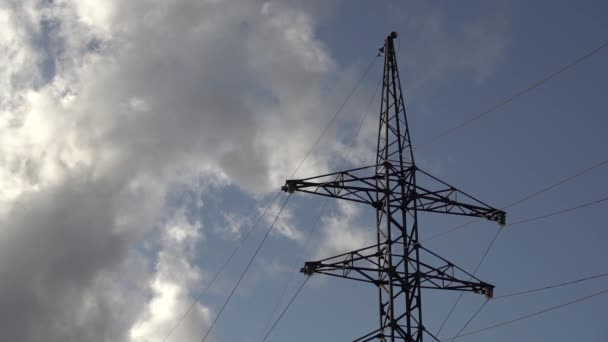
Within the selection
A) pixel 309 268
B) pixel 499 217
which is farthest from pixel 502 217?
pixel 309 268

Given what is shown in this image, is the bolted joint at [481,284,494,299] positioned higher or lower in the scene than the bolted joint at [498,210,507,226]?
lower

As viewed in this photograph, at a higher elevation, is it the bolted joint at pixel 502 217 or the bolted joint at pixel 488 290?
the bolted joint at pixel 502 217

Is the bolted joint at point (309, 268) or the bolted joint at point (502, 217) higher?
the bolted joint at point (502, 217)

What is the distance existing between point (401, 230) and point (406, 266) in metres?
1.73

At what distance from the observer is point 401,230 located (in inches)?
1286

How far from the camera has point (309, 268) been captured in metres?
31.5

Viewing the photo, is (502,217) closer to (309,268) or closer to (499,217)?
(499,217)

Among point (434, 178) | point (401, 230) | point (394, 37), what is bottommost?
point (401, 230)

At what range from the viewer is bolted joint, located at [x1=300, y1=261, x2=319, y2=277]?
31.4m

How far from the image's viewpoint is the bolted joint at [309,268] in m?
31.4

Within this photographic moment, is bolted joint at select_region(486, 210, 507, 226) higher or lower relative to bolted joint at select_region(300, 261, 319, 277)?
higher

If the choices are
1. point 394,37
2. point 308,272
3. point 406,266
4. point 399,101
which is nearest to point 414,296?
point 406,266

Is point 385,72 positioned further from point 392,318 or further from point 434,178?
point 392,318

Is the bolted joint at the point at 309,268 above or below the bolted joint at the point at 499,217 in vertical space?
below
